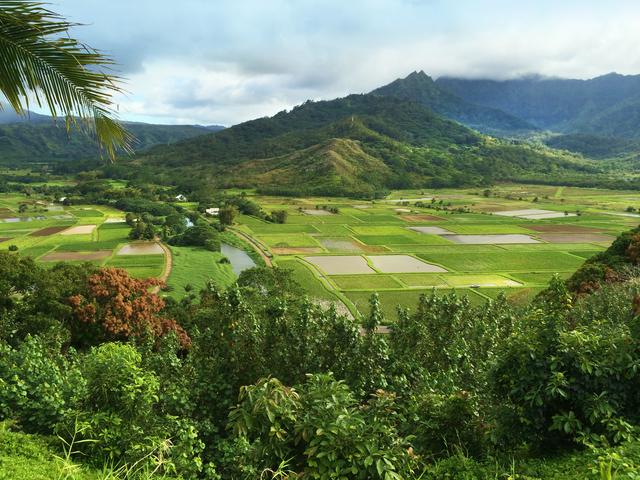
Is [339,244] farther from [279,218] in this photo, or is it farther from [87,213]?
[87,213]

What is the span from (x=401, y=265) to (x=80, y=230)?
5697 cm

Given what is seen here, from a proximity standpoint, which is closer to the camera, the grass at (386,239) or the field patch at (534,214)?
the grass at (386,239)

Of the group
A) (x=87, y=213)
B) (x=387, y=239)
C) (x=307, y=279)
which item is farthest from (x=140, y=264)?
(x=87, y=213)

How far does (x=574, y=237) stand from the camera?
247 ft

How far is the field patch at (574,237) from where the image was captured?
72.0 m

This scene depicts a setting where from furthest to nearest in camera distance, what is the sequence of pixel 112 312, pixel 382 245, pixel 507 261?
1. pixel 382 245
2. pixel 507 261
3. pixel 112 312

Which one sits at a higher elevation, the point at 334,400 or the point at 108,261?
the point at 334,400

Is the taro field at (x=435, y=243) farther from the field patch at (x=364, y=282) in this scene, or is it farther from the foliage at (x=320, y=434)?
the foliage at (x=320, y=434)

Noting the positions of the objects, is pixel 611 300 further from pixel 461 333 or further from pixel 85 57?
pixel 85 57

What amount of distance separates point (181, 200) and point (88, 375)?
129 m

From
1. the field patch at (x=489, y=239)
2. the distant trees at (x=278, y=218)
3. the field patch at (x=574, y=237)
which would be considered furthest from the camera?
the distant trees at (x=278, y=218)

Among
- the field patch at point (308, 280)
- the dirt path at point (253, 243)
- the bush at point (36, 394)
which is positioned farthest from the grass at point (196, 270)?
the bush at point (36, 394)

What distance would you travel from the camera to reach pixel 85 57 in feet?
18.3

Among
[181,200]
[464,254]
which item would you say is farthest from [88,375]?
[181,200]
